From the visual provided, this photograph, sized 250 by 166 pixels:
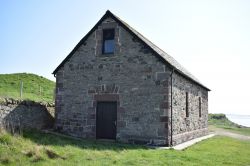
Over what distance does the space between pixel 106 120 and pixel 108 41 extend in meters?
4.39

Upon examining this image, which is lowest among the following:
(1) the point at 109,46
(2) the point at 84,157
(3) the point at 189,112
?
(2) the point at 84,157

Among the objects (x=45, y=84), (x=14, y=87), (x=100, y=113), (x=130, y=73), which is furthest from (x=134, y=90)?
(x=45, y=84)

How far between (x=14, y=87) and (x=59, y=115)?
15392mm

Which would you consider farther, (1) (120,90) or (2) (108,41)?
(2) (108,41)

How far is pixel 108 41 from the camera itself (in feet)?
52.8

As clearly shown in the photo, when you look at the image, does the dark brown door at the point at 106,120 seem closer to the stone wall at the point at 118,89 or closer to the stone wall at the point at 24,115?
the stone wall at the point at 118,89

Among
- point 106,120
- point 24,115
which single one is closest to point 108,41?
point 106,120

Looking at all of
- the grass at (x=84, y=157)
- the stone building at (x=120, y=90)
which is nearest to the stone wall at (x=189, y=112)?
the stone building at (x=120, y=90)

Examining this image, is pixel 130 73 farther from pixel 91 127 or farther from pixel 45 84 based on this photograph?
pixel 45 84

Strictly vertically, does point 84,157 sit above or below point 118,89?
below

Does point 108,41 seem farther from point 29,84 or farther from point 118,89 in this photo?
point 29,84

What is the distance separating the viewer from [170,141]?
13.8 meters

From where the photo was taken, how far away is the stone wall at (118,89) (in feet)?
46.2

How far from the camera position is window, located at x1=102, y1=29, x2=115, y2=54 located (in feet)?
52.2
